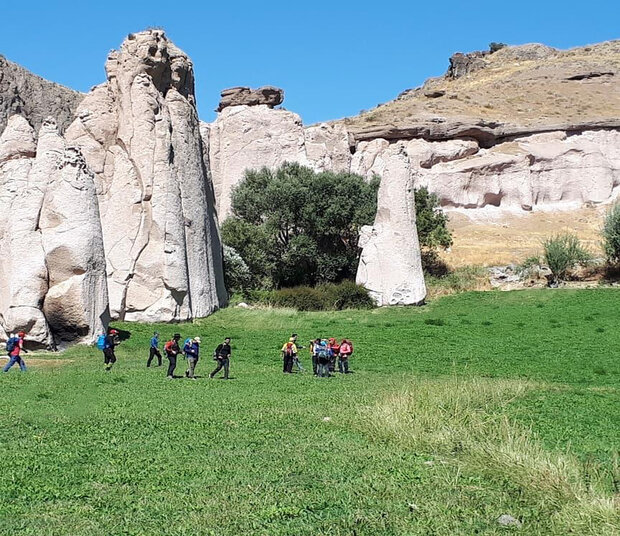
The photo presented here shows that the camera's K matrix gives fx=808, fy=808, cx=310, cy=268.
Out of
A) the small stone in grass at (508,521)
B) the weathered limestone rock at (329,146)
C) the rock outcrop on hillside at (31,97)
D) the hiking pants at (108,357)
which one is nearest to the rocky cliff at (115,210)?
the hiking pants at (108,357)

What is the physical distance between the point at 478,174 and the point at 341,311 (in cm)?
2855

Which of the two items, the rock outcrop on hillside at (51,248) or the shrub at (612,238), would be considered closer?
the rock outcrop on hillside at (51,248)

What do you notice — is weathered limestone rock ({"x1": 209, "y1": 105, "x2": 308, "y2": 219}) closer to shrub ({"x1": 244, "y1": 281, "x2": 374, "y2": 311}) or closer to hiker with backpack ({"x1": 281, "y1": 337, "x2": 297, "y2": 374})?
shrub ({"x1": 244, "y1": 281, "x2": 374, "y2": 311})

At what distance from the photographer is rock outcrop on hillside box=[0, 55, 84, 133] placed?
130 feet

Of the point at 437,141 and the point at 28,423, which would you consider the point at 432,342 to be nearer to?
the point at 28,423

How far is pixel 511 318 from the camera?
32.7 m

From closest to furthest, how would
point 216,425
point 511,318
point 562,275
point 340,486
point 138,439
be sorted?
point 340,486
point 138,439
point 216,425
point 511,318
point 562,275

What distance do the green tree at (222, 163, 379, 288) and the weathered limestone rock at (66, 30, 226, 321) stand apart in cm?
851

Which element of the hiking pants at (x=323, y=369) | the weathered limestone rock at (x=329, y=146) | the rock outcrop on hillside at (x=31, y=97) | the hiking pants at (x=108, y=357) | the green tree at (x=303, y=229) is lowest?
the hiking pants at (x=323, y=369)

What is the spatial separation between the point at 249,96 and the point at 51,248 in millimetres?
34188

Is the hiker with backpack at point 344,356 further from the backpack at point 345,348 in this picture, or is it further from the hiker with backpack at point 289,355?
the hiker with backpack at point 289,355

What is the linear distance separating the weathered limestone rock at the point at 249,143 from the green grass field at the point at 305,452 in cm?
3355

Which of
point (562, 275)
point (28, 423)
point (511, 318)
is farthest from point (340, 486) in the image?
point (562, 275)

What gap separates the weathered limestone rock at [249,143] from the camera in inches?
2137
